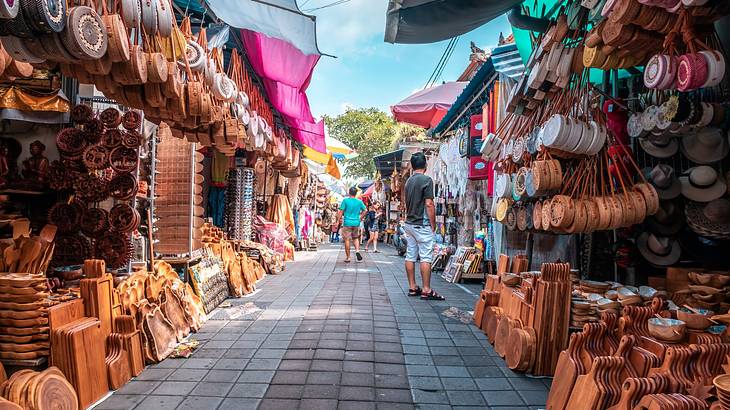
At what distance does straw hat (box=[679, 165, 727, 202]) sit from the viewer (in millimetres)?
3203

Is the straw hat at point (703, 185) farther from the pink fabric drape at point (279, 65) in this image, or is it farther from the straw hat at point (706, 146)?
the pink fabric drape at point (279, 65)

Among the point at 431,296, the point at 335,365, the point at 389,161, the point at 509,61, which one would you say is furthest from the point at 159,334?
the point at 389,161

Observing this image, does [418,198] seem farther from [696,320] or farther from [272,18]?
[696,320]

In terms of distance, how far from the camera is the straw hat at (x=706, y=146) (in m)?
3.17

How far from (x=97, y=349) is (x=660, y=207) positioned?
A: 3.92 m

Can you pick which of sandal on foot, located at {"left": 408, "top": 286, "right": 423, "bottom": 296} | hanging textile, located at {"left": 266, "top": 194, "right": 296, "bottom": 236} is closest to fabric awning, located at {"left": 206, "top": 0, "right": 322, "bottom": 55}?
sandal on foot, located at {"left": 408, "top": 286, "right": 423, "bottom": 296}

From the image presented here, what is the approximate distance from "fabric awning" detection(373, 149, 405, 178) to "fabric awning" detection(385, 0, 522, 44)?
38.9 feet

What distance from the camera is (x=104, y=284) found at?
302 cm

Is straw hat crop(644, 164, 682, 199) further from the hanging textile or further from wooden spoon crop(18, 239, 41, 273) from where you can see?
the hanging textile

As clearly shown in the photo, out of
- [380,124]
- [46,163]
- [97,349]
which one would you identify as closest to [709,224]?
[97,349]

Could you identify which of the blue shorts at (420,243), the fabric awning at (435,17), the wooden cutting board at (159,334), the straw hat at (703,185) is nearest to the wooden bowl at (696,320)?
the straw hat at (703,185)

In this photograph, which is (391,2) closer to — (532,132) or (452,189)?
(532,132)

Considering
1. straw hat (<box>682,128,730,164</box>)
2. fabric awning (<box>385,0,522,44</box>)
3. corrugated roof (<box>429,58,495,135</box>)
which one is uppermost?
corrugated roof (<box>429,58,495,135</box>)

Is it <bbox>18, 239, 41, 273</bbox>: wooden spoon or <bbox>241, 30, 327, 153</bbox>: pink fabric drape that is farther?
<bbox>241, 30, 327, 153</bbox>: pink fabric drape
